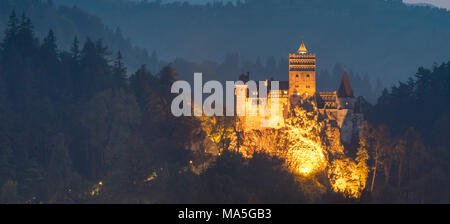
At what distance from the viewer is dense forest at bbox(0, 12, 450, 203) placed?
65.8 m

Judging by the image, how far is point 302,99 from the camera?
68000 mm

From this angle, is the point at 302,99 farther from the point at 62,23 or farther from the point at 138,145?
the point at 62,23

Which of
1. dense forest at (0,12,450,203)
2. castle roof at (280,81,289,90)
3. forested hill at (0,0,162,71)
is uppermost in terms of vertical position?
forested hill at (0,0,162,71)

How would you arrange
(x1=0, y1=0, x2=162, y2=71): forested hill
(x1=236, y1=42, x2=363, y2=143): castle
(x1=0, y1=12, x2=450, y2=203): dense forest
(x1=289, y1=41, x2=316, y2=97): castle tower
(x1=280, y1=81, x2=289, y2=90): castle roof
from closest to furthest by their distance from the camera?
(x1=0, y1=12, x2=450, y2=203): dense forest → (x1=236, y1=42, x2=363, y2=143): castle → (x1=280, y1=81, x2=289, y2=90): castle roof → (x1=289, y1=41, x2=316, y2=97): castle tower → (x1=0, y1=0, x2=162, y2=71): forested hill

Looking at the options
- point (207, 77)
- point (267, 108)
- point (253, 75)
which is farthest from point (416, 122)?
point (253, 75)

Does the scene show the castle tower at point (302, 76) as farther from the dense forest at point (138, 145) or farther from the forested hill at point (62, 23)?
the forested hill at point (62, 23)

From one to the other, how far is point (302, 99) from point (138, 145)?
70.4 feet

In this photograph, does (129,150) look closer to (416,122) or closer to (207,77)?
(416,122)

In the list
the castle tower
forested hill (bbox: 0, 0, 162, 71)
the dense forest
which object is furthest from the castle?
forested hill (bbox: 0, 0, 162, 71)

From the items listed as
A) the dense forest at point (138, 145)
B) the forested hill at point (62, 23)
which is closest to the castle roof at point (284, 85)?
the dense forest at point (138, 145)

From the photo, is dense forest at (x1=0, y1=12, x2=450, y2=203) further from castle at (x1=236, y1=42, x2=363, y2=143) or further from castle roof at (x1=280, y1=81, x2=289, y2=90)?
castle roof at (x1=280, y1=81, x2=289, y2=90)

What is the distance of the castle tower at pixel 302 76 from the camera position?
69.7m

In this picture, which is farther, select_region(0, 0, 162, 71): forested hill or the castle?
select_region(0, 0, 162, 71): forested hill

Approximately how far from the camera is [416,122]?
91500 mm
